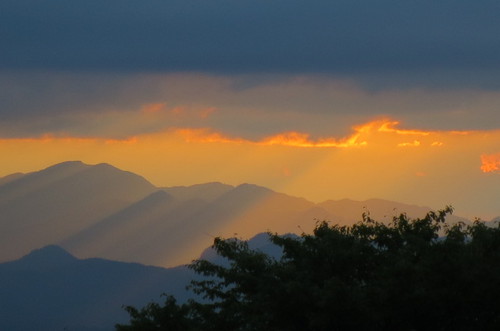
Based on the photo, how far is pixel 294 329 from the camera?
2580 centimetres

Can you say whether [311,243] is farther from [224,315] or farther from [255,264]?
[224,315]

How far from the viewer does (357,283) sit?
25.6 metres

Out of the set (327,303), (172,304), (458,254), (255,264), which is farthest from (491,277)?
(172,304)

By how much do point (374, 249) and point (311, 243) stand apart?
1.90 meters

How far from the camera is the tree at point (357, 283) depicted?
2383 cm

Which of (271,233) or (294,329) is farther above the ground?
(271,233)

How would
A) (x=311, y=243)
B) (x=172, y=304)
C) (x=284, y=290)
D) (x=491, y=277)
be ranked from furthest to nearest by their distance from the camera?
(x=172, y=304), (x=311, y=243), (x=284, y=290), (x=491, y=277)

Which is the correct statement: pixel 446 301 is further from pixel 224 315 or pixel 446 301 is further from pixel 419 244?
pixel 224 315

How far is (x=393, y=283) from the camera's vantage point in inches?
942

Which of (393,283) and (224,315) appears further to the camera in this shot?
(224,315)

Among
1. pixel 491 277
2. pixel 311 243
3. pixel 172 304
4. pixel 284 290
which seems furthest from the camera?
pixel 172 304

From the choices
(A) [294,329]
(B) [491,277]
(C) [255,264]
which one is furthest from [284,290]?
(B) [491,277]

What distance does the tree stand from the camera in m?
23.8

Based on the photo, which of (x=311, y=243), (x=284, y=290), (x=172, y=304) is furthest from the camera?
(x=172, y=304)
